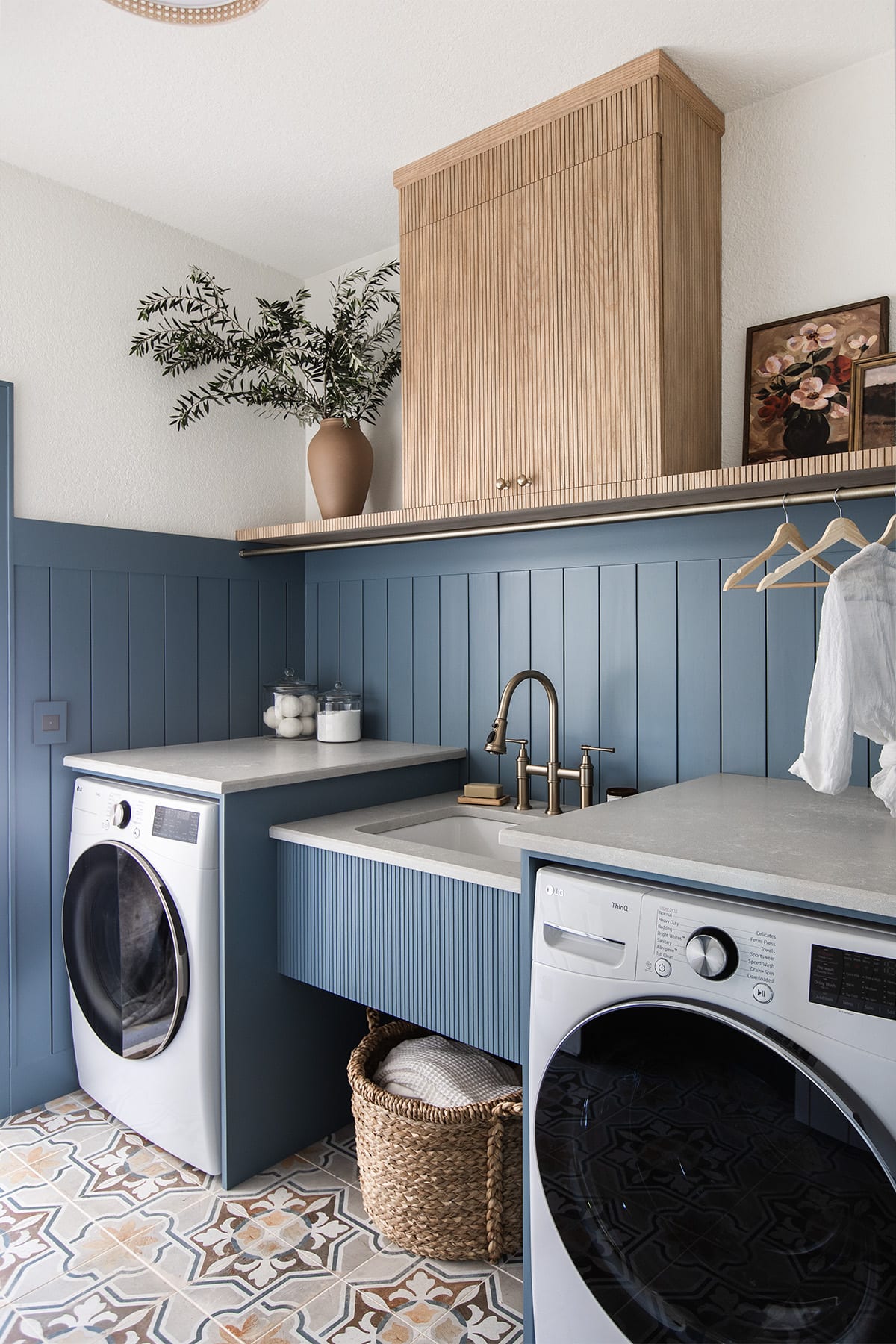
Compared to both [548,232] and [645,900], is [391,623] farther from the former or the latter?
[645,900]

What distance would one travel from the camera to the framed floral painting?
1.83 meters

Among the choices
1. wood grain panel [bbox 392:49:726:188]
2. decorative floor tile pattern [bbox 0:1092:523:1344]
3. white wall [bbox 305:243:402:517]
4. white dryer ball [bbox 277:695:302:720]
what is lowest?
decorative floor tile pattern [bbox 0:1092:523:1344]

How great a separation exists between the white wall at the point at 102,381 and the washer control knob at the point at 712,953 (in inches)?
81.7

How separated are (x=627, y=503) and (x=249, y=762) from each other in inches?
45.3

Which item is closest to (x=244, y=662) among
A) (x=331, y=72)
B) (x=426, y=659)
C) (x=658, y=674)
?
(x=426, y=659)

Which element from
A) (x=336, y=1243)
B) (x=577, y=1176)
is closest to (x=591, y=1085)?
(x=577, y=1176)

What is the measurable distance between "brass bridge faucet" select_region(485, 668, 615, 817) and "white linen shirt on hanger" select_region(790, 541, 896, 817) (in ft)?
2.41

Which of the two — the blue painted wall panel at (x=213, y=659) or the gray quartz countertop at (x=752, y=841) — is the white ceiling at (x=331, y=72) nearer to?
the blue painted wall panel at (x=213, y=659)

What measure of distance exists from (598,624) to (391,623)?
0.77 m

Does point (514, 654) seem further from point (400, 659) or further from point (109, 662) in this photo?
point (109, 662)

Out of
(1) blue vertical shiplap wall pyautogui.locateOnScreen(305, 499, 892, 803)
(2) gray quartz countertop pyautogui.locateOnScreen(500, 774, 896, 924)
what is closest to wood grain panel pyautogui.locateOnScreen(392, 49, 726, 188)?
(1) blue vertical shiplap wall pyautogui.locateOnScreen(305, 499, 892, 803)

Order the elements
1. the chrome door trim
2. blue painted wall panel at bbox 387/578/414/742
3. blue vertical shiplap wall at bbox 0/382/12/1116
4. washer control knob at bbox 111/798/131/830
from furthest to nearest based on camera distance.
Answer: blue painted wall panel at bbox 387/578/414/742 → blue vertical shiplap wall at bbox 0/382/12/1116 → washer control knob at bbox 111/798/131/830 → the chrome door trim

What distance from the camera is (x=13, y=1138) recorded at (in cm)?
220

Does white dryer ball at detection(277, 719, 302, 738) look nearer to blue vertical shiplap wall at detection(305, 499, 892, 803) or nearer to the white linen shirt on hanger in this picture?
blue vertical shiplap wall at detection(305, 499, 892, 803)
